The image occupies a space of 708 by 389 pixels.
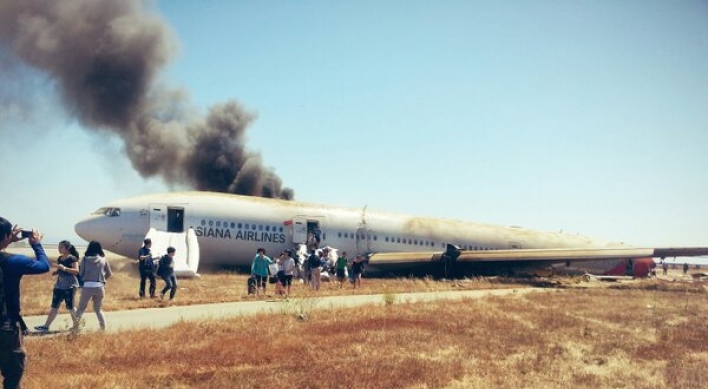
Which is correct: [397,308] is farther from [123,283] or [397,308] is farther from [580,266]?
[580,266]

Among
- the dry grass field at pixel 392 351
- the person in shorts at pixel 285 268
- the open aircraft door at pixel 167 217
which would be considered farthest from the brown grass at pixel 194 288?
the open aircraft door at pixel 167 217

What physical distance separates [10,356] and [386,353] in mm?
5940

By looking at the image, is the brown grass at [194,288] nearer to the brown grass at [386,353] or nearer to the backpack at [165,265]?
the backpack at [165,265]

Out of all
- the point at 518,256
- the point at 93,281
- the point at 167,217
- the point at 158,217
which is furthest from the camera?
the point at 518,256

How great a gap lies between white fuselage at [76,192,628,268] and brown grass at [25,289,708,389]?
49.4 ft

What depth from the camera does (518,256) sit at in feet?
100

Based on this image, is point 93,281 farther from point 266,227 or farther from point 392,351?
point 266,227

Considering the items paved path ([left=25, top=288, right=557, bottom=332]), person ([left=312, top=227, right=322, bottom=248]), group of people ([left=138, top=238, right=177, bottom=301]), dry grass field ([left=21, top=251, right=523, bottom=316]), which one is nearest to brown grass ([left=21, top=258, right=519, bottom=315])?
dry grass field ([left=21, top=251, right=523, bottom=316])

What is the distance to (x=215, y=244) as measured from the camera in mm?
28438

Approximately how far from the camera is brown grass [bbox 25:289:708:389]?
8000mm

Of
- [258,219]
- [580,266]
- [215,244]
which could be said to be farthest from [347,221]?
[580,266]

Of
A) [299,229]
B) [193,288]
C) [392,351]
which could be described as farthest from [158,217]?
[392,351]

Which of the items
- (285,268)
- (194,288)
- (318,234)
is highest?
(318,234)

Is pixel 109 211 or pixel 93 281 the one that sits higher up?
pixel 109 211
